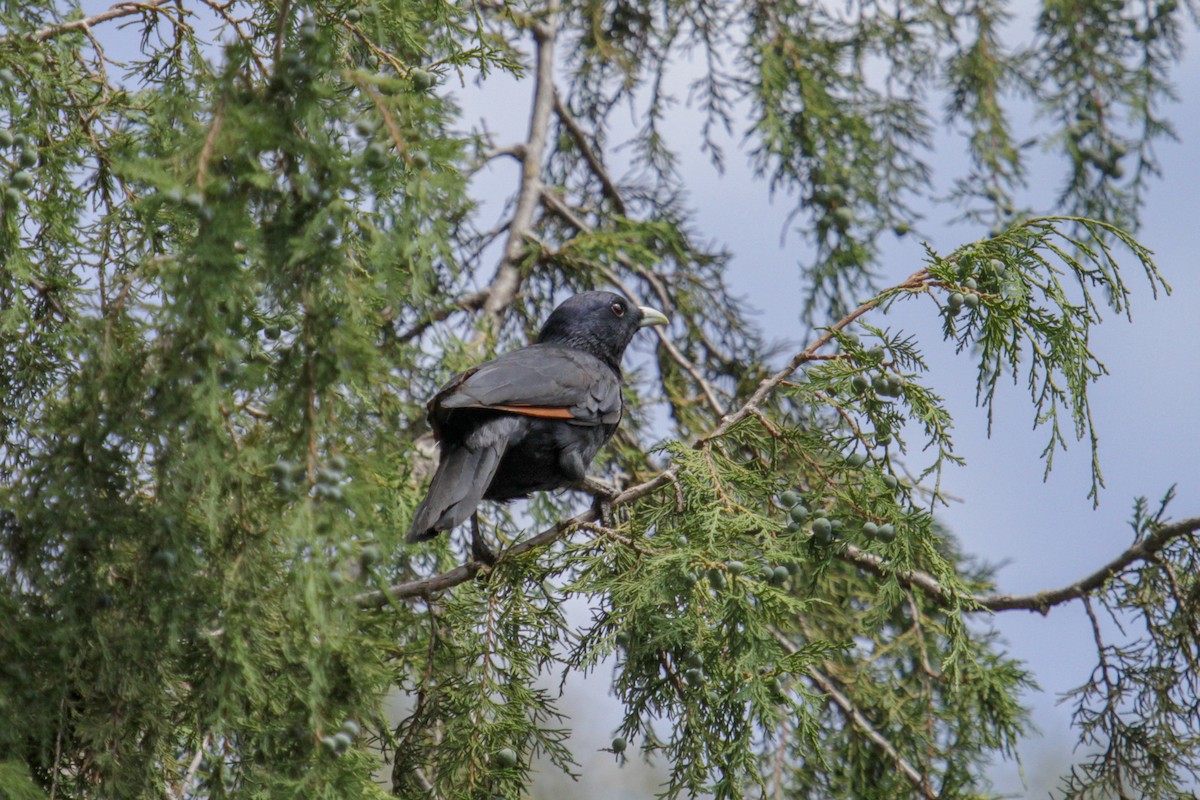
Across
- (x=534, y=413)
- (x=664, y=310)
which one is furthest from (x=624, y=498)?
(x=664, y=310)

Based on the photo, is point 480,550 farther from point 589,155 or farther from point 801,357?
point 589,155

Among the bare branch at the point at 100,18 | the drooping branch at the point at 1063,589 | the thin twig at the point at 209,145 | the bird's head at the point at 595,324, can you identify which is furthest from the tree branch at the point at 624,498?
the bare branch at the point at 100,18

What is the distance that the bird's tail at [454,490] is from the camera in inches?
134

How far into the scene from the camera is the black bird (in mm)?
3547

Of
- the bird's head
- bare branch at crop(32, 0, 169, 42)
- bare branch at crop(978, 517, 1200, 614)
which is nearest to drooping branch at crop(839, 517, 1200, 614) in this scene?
bare branch at crop(978, 517, 1200, 614)

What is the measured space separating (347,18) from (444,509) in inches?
58.4

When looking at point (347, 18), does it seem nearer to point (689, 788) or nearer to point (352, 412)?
point (352, 412)

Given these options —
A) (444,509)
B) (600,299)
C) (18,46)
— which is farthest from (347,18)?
(600,299)

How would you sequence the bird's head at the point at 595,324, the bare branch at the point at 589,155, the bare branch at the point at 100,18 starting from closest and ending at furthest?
the bare branch at the point at 100,18, the bird's head at the point at 595,324, the bare branch at the point at 589,155

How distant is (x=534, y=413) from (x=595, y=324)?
1.18 meters

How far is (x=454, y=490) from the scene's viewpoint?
351 centimetres

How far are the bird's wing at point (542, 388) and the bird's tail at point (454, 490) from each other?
15 cm

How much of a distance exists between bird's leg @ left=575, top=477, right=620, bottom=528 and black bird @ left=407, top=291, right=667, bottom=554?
0.16 feet

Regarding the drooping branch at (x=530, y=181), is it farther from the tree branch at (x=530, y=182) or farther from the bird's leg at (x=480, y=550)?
the bird's leg at (x=480, y=550)
